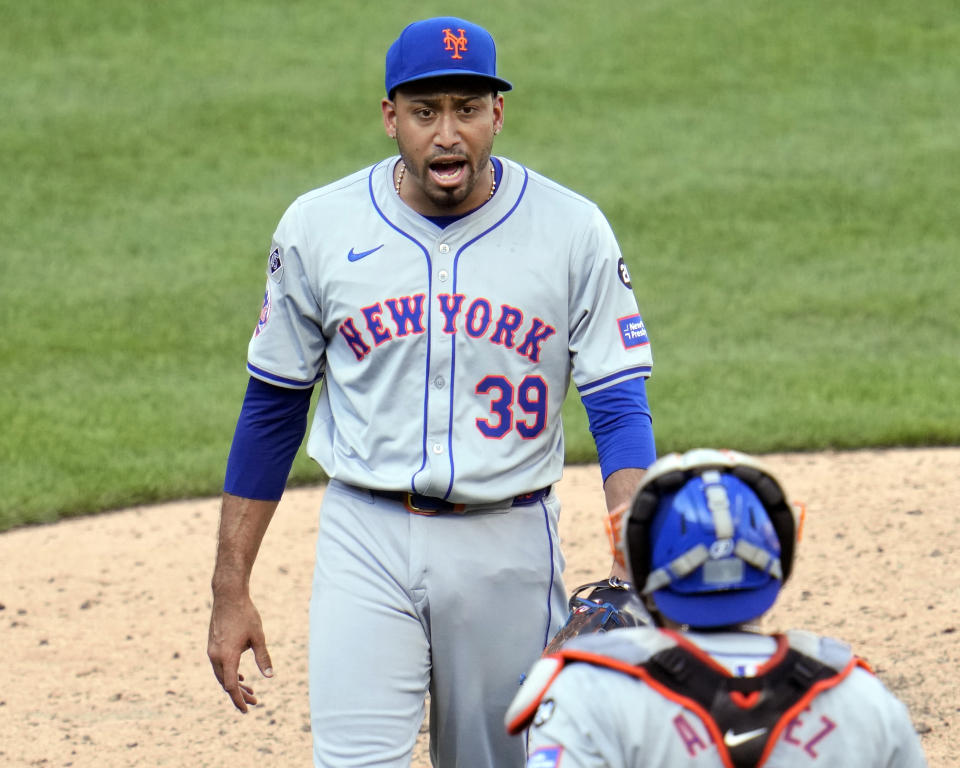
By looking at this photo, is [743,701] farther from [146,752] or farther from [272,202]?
[272,202]

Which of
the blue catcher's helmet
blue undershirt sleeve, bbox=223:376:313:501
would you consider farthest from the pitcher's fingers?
the blue catcher's helmet

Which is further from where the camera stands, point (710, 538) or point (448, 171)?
point (448, 171)

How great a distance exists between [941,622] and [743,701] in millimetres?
4151

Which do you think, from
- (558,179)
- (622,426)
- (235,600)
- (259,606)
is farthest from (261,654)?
(558,179)

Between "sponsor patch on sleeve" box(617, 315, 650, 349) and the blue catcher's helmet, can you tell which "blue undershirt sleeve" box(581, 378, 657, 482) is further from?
the blue catcher's helmet

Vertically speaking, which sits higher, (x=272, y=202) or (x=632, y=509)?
(x=272, y=202)

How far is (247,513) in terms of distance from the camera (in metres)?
3.84

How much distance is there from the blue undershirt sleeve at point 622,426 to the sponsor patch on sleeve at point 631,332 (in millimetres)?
87

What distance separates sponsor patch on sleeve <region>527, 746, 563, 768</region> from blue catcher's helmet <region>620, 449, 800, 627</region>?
272 millimetres

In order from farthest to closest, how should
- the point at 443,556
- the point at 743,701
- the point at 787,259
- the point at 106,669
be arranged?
the point at 787,259, the point at 106,669, the point at 443,556, the point at 743,701

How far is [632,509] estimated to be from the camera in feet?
8.00

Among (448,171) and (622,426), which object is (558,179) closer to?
(448,171)

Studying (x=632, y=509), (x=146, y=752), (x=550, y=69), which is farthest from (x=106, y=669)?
(x=550, y=69)

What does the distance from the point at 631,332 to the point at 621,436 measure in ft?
0.84
